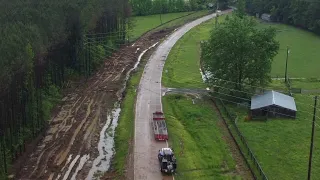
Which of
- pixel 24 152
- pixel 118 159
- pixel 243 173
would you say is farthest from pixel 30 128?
pixel 243 173

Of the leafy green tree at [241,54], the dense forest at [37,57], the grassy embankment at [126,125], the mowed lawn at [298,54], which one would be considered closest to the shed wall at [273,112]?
the leafy green tree at [241,54]

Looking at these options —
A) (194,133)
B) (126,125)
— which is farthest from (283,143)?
(126,125)

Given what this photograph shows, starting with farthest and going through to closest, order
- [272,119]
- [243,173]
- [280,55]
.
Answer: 1. [280,55]
2. [272,119]
3. [243,173]

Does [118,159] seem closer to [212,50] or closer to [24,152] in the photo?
[24,152]

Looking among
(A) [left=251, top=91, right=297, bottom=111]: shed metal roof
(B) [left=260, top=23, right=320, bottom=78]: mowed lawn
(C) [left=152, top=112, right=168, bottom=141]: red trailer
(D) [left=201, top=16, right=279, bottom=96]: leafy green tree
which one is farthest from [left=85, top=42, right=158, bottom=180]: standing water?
(B) [left=260, top=23, right=320, bottom=78]: mowed lawn

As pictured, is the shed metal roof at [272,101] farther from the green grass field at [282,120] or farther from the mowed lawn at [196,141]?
the mowed lawn at [196,141]
